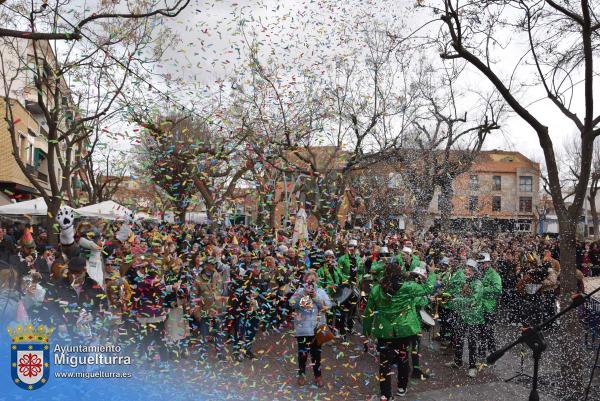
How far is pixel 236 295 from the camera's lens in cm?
843

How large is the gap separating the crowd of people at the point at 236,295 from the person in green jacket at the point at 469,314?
0.7 inches

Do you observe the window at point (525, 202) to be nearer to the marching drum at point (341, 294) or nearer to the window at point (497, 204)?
the window at point (497, 204)

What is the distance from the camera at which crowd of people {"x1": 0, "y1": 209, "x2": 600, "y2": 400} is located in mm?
7043

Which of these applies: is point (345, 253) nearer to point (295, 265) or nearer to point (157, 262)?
point (295, 265)

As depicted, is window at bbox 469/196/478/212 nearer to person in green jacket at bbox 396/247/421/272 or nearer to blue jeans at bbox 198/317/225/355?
person in green jacket at bbox 396/247/421/272

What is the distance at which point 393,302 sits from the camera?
6836mm

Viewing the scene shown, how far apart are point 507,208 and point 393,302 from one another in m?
68.2

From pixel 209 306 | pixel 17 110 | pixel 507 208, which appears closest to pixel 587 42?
pixel 209 306

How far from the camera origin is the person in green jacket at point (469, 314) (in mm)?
8117

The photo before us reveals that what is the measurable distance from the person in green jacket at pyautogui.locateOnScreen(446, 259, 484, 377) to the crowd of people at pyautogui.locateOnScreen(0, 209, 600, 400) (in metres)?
0.02

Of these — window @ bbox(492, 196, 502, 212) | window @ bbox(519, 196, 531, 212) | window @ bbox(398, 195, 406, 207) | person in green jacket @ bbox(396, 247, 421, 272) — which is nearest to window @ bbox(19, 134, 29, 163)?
window @ bbox(398, 195, 406, 207)

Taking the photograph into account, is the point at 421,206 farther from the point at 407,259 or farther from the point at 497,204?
the point at 497,204

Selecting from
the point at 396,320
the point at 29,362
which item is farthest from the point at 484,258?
the point at 29,362

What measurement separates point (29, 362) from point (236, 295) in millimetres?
3460
